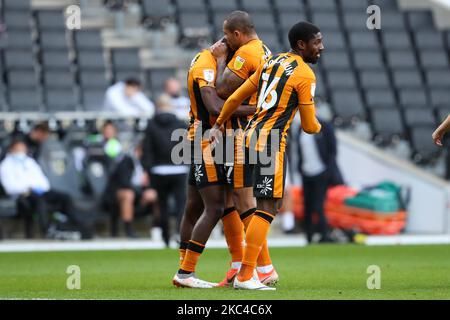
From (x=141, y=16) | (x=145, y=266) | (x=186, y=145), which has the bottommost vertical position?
(x=145, y=266)

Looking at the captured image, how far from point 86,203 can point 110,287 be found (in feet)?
31.0

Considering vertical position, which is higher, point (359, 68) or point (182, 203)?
point (359, 68)

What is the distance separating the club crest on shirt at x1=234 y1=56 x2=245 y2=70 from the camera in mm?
9594

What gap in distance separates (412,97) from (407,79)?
487mm

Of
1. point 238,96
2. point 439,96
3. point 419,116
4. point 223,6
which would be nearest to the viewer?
point 238,96

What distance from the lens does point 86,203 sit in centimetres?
1909

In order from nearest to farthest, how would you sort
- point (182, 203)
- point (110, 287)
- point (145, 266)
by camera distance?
point (110, 287) → point (145, 266) → point (182, 203)

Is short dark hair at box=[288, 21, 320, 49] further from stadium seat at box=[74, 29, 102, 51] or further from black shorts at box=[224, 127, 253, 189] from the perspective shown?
stadium seat at box=[74, 29, 102, 51]

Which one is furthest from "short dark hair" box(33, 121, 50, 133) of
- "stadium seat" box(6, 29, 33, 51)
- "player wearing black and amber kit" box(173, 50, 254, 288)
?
"player wearing black and amber kit" box(173, 50, 254, 288)

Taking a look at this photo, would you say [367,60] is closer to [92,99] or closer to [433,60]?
[433,60]

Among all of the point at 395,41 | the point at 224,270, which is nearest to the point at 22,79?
the point at 395,41

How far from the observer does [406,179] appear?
20891mm
